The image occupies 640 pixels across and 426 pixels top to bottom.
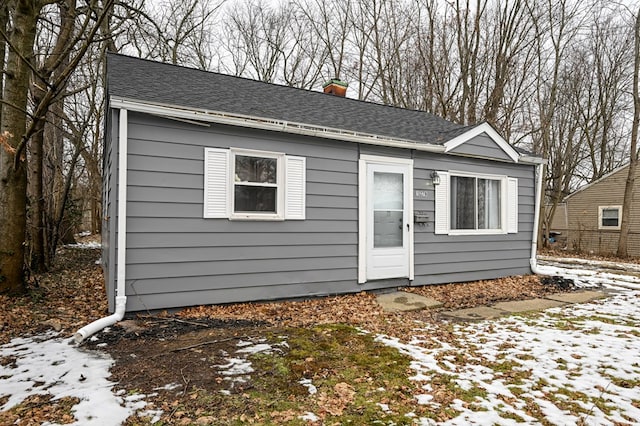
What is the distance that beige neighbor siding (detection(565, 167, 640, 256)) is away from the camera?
15.2m

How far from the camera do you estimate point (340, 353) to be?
3627 mm

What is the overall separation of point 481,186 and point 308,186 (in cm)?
404

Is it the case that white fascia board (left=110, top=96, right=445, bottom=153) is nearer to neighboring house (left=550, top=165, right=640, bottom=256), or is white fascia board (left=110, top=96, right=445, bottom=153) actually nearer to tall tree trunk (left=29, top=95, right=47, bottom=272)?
tall tree trunk (left=29, top=95, right=47, bottom=272)

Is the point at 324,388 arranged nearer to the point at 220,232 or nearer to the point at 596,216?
the point at 220,232

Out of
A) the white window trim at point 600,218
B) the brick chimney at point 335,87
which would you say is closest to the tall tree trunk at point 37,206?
the brick chimney at point 335,87

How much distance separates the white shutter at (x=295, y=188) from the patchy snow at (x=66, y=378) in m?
3.00

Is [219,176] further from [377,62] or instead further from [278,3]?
[278,3]

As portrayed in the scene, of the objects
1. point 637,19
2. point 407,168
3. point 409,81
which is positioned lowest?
point 407,168

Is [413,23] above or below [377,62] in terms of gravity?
above

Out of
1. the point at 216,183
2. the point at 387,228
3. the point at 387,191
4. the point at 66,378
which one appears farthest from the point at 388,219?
the point at 66,378

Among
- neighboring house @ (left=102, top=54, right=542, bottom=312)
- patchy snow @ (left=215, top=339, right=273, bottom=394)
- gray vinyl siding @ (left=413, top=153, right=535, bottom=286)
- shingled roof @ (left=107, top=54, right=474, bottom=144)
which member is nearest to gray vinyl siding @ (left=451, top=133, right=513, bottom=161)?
neighboring house @ (left=102, top=54, right=542, bottom=312)

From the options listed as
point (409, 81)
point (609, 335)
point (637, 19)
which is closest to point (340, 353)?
point (609, 335)

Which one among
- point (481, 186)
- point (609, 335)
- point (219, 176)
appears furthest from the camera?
point (481, 186)

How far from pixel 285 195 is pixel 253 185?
503 mm
